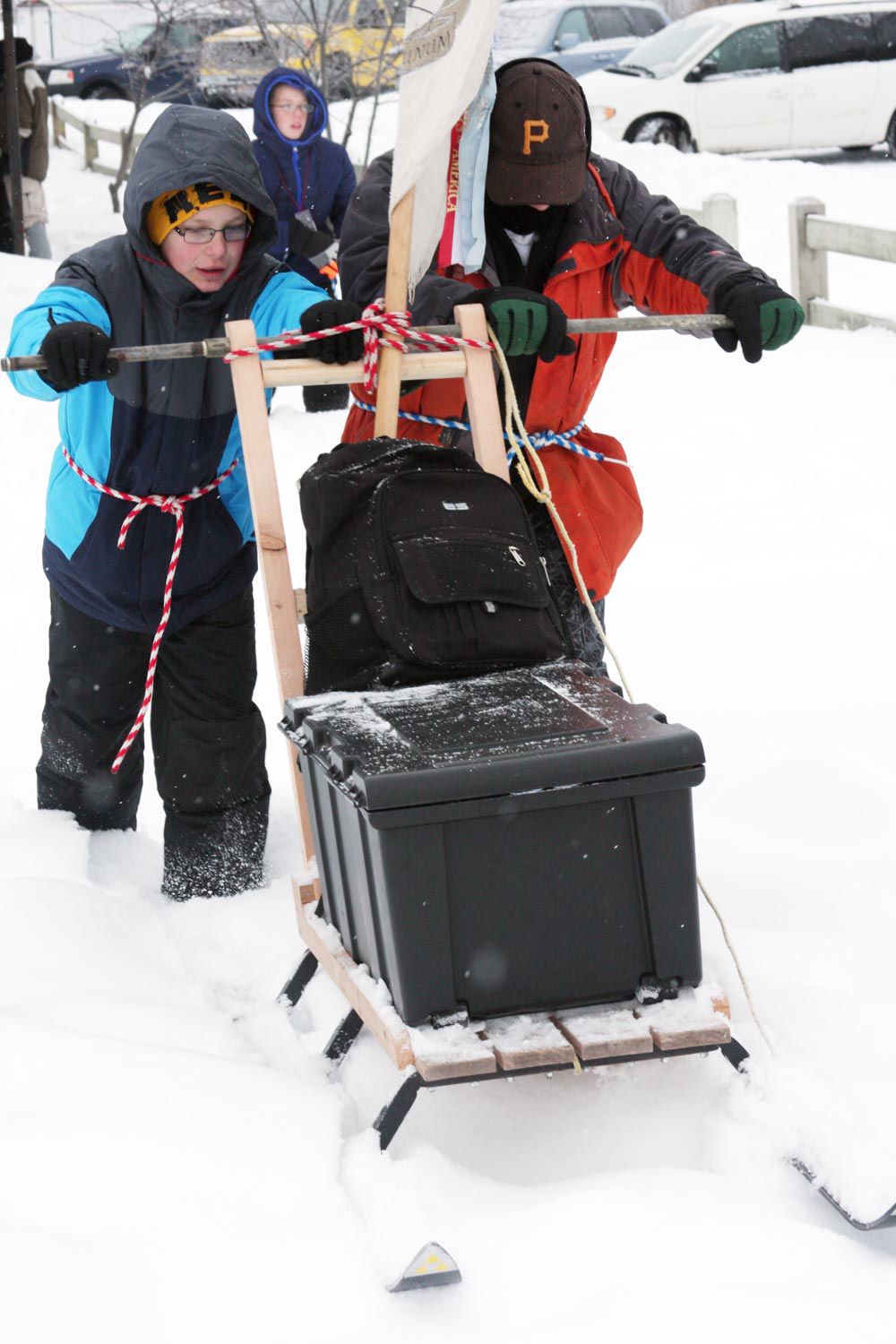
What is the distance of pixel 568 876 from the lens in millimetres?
2178

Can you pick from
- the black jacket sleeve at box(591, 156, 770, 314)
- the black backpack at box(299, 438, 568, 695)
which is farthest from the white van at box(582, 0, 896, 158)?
the black backpack at box(299, 438, 568, 695)

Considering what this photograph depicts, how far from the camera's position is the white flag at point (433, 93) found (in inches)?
107

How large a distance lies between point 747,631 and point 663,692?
0.59 meters

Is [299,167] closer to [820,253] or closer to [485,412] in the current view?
[820,253]

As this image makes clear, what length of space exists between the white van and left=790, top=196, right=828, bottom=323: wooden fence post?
5353mm

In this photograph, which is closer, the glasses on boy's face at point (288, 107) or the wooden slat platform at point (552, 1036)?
the wooden slat platform at point (552, 1036)

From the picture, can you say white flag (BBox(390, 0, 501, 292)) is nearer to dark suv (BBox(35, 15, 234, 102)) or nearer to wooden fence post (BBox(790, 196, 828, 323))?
wooden fence post (BBox(790, 196, 828, 323))

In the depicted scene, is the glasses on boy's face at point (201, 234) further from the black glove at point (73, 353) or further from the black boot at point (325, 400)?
the black boot at point (325, 400)

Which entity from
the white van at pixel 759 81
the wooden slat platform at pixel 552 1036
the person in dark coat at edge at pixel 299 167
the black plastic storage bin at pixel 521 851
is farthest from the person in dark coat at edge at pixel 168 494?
the white van at pixel 759 81

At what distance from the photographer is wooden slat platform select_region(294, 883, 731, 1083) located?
211 centimetres

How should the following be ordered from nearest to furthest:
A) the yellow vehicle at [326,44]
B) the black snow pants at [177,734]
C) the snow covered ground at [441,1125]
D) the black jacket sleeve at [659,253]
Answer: the snow covered ground at [441,1125], the black jacket sleeve at [659,253], the black snow pants at [177,734], the yellow vehicle at [326,44]

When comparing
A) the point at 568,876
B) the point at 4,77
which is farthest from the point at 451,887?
the point at 4,77

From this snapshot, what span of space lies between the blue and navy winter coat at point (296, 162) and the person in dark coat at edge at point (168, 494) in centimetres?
414

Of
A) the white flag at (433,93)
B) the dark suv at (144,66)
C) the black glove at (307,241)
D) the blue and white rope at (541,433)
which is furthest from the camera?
the dark suv at (144,66)
